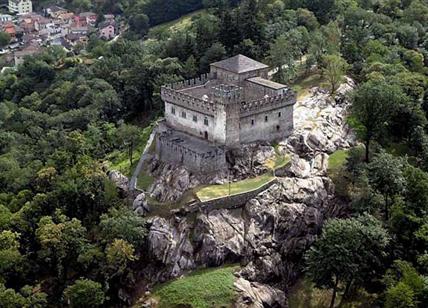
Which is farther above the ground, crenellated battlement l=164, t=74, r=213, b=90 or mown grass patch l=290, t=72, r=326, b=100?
crenellated battlement l=164, t=74, r=213, b=90

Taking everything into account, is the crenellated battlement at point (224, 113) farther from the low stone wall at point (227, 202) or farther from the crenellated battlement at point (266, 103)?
the low stone wall at point (227, 202)

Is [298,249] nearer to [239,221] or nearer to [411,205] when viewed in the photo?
[239,221]

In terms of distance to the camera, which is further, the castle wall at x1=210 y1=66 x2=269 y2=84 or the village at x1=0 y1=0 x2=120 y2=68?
the village at x1=0 y1=0 x2=120 y2=68

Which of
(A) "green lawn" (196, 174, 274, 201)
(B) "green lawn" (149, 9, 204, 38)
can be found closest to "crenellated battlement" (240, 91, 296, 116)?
(A) "green lawn" (196, 174, 274, 201)

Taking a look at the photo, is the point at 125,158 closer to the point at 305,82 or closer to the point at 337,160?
the point at 337,160

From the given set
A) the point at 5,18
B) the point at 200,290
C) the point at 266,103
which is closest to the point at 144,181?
the point at 266,103

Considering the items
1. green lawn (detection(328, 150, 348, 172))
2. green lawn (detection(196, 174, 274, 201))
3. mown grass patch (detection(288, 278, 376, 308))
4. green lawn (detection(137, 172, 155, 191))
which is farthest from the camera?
green lawn (detection(328, 150, 348, 172))

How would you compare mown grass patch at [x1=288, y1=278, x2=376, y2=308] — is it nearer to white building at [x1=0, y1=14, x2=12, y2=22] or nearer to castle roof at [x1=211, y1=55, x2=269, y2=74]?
castle roof at [x1=211, y1=55, x2=269, y2=74]
